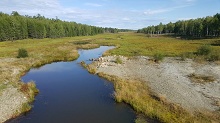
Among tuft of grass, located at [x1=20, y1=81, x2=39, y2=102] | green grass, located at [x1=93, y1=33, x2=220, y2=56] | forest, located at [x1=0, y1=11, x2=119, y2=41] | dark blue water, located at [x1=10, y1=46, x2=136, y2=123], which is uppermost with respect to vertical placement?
forest, located at [x1=0, y1=11, x2=119, y2=41]

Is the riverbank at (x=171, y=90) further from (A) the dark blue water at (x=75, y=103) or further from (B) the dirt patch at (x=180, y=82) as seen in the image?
(A) the dark blue water at (x=75, y=103)

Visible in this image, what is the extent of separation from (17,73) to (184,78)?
30.6m

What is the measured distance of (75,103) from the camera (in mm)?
24969

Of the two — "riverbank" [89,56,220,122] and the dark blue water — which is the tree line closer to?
"riverbank" [89,56,220,122]

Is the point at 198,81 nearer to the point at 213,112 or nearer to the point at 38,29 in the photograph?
the point at 213,112

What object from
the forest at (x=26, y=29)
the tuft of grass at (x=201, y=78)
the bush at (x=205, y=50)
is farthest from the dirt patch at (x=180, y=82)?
the forest at (x=26, y=29)

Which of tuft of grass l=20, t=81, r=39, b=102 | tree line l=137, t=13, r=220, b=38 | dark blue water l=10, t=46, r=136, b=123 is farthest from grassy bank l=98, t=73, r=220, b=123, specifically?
tree line l=137, t=13, r=220, b=38

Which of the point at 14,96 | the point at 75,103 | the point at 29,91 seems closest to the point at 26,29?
the point at 29,91

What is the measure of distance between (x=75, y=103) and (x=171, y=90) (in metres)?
13.3

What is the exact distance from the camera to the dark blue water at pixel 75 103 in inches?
817

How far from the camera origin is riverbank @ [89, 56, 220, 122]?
70.1 feet

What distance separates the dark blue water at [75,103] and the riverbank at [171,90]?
186 centimetres

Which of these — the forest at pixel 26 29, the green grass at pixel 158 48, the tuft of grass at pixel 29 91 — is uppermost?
the forest at pixel 26 29

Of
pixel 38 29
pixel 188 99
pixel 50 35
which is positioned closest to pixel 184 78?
pixel 188 99
